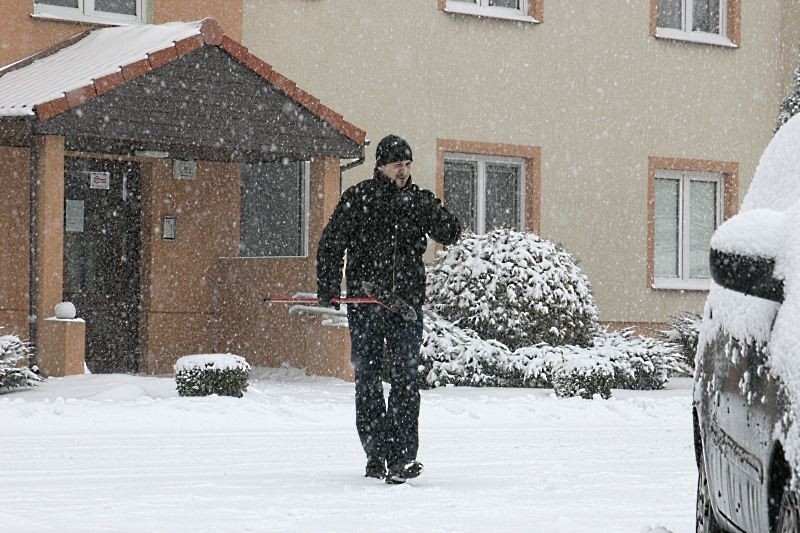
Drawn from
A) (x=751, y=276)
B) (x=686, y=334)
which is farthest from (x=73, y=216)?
(x=751, y=276)

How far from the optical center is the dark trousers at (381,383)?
28.2 ft

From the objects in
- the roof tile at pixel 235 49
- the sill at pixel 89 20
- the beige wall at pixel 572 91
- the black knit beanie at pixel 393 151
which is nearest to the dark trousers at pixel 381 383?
the black knit beanie at pixel 393 151

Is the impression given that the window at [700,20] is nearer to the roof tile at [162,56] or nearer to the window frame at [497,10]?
the window frame at [497,10]

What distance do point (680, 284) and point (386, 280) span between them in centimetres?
1330

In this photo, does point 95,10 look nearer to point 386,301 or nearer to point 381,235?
point 381,235

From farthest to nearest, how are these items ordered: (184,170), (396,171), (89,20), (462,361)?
1. (184,170)
2. (89,20)
3. (462,361)
4. (396,171)

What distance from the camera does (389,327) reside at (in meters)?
8.68

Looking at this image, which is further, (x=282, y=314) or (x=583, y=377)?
(x=282, y=314)

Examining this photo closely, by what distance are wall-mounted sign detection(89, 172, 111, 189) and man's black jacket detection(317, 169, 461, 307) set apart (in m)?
9.27

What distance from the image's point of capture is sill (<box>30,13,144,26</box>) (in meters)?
16.8

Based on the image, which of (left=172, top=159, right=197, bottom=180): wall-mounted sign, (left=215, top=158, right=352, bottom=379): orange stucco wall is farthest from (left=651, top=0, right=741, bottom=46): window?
(left=172, top=159, right=197, bottom=180): wall-mounted sign

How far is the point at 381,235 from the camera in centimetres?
875

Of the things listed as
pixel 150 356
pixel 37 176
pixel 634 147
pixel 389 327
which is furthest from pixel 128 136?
pixel 634 147

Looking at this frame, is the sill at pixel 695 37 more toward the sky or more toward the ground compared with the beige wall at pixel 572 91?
more toward the sky
